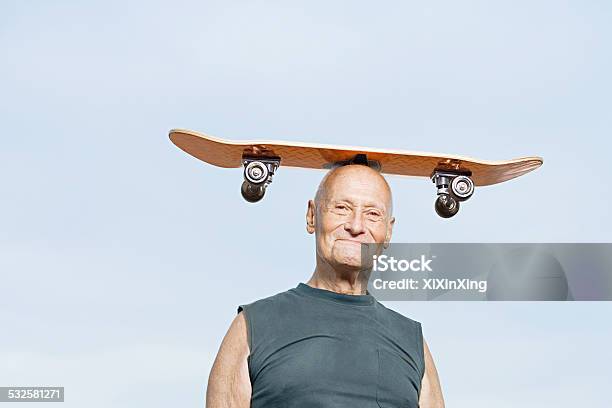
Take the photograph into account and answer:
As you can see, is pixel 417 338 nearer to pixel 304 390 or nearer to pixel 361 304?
pixel 361 304

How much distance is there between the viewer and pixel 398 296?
4953 mm

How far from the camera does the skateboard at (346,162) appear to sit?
15.6ft

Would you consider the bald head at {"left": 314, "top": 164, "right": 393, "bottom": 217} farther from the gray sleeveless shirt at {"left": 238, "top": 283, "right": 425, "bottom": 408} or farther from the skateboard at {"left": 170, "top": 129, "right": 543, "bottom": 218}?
the gray sleeveless shirt at {"left": 238, "top": 283, "right": 425, "bottom": 408}

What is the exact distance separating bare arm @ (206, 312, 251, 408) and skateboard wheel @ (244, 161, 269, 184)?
0.66 meters

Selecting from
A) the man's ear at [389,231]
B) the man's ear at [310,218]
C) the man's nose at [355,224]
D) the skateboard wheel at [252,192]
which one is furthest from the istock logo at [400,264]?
the skateboard wheel at [252,192]

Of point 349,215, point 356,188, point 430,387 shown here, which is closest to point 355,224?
point 349,215

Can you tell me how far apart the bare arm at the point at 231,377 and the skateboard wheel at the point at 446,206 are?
1057mm

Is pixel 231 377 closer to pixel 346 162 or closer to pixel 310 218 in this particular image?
pixel 310 218

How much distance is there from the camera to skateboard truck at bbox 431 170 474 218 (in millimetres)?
4949

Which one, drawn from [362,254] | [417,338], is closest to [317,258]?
[362,254]

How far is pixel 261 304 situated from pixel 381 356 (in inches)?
20.8

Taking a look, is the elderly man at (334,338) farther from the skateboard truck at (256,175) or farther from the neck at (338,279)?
the skateboard truck at (256,175)

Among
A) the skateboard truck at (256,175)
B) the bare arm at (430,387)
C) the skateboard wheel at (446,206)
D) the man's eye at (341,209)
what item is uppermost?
the skateboard truck at (256,175)

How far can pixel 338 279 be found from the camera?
183 inches
